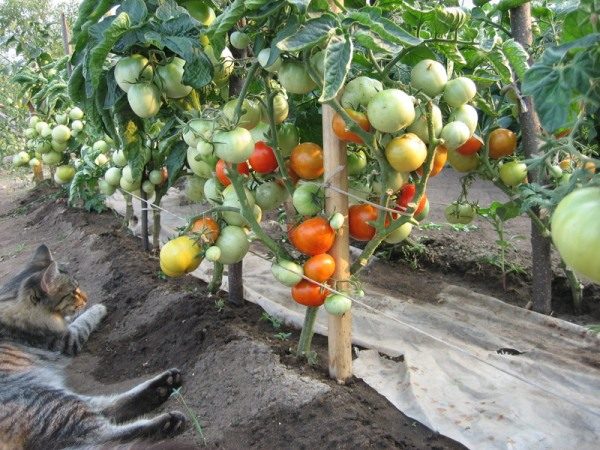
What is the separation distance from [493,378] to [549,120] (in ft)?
5.27

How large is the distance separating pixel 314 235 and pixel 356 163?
40 cm

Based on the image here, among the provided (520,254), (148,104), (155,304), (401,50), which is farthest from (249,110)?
(520,254)

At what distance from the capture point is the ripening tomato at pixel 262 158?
1.98 metres

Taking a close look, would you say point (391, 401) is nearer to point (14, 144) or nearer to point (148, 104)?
point (148, 104)

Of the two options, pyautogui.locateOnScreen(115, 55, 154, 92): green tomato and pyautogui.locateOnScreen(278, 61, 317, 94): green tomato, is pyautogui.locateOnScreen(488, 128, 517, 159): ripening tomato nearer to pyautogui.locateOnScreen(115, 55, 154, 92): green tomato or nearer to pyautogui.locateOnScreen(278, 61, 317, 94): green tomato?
pyautogui.locateOnScreen(278, 61, 317, 94): green tomato

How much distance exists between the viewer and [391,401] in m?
2.14

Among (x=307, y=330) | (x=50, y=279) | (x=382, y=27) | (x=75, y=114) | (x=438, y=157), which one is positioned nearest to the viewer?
(x=382, y=27)

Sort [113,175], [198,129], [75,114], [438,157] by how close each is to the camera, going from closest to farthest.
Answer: [438,157], [198,129], [113,175], [75,114]

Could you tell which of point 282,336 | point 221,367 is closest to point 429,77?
point 282,336

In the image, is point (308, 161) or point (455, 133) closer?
point (455, 133)

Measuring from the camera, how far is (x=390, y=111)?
5.00ft

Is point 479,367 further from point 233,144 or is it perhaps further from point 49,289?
point 49,289

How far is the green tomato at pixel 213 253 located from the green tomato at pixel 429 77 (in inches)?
35.2

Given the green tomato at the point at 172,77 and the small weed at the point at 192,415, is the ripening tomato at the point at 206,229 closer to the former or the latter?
the green tomato at the point at 172,77
